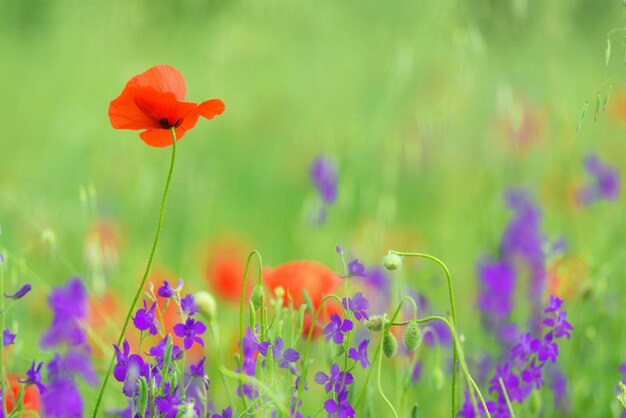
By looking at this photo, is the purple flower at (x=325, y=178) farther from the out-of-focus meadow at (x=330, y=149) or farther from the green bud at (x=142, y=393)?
the green bud at (x=142, y=393)

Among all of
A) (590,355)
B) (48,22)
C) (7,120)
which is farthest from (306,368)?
(48,22)

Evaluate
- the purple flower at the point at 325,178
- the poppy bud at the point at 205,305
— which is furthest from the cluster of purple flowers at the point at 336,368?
the purple flower at the point at 325,178

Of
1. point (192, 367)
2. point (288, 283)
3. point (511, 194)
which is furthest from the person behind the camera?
point (511, 194)

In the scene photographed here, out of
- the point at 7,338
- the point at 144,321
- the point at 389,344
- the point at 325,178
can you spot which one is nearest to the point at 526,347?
the point at 389,344

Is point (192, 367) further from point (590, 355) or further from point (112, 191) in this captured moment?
point (112, 191)

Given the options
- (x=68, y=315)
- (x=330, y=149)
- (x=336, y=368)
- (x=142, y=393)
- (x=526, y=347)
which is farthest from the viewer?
(x=330, y=149)

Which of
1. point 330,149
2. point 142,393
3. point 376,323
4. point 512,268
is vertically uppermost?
point 330,149

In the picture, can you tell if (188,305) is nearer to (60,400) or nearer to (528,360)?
(60,400)

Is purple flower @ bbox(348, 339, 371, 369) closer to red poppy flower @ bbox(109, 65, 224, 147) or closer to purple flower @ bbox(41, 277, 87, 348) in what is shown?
red poppy flower @ bbox(109, 65, 224, 147)
